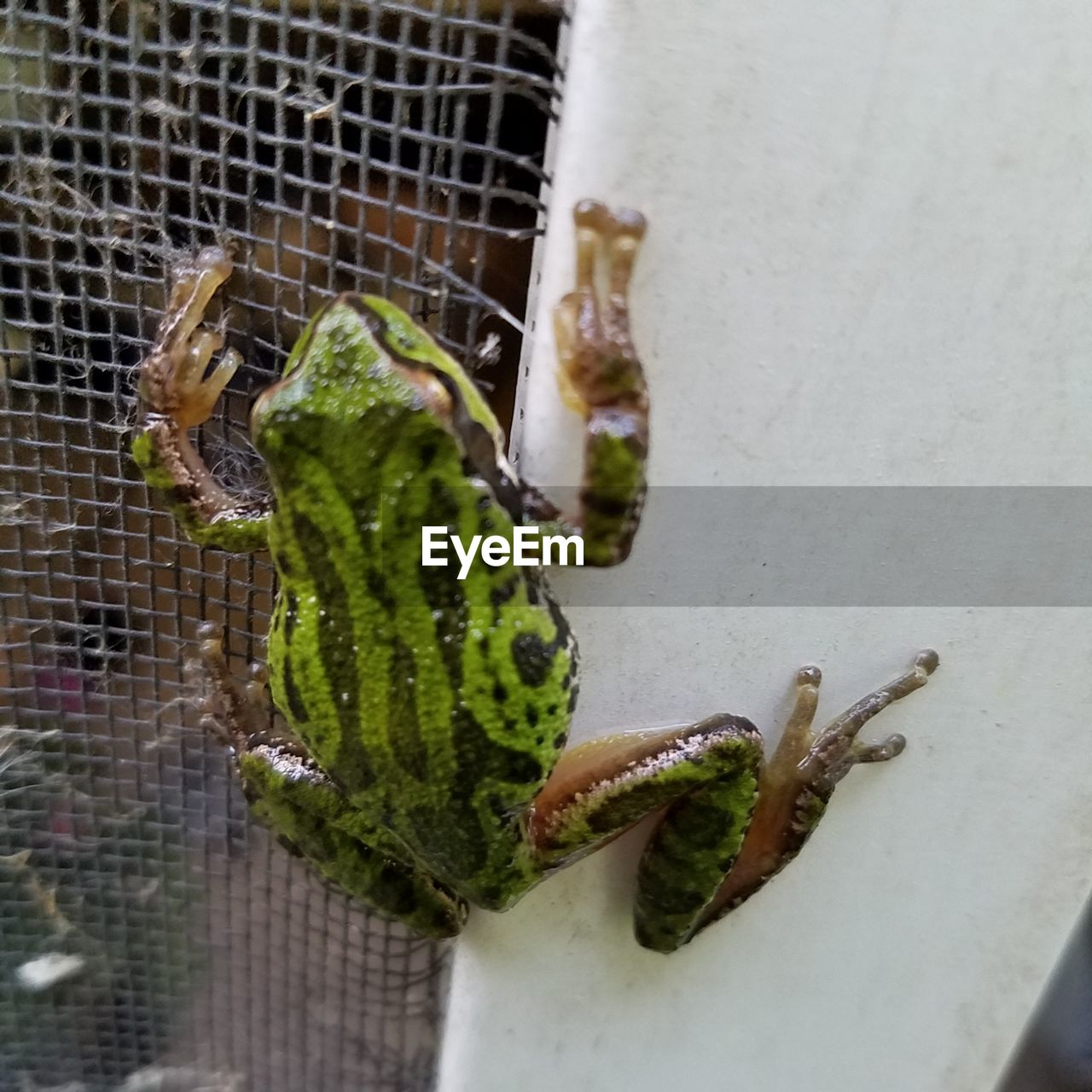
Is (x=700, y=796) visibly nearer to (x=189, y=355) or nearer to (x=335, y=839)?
(x=335, y=839)

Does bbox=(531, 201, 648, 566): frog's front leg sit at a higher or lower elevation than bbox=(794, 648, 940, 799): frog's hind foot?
higher

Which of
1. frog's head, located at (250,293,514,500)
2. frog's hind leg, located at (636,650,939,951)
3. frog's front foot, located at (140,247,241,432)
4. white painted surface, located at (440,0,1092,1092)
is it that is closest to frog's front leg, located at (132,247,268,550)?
frog's front foot, located at (140,247,241,432)

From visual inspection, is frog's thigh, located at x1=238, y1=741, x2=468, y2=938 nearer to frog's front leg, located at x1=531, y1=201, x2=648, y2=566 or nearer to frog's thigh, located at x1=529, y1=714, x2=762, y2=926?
frog's thigh, located at x1=529, y1=714, x2=762, y2=926

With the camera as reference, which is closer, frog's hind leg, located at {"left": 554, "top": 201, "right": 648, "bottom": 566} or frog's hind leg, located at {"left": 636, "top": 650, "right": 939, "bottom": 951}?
frog's hind leg, located at {"left": 554, "top": 201, "right": 648, "bottom": 566}

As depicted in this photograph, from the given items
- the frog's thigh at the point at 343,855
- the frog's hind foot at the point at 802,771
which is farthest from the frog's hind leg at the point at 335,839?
the frog's hind foot at the point at 802,771

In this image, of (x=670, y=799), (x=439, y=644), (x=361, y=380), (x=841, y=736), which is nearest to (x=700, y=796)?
(x=670, y=799)

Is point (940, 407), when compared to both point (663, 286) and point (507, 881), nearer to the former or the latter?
point (663, 286)
